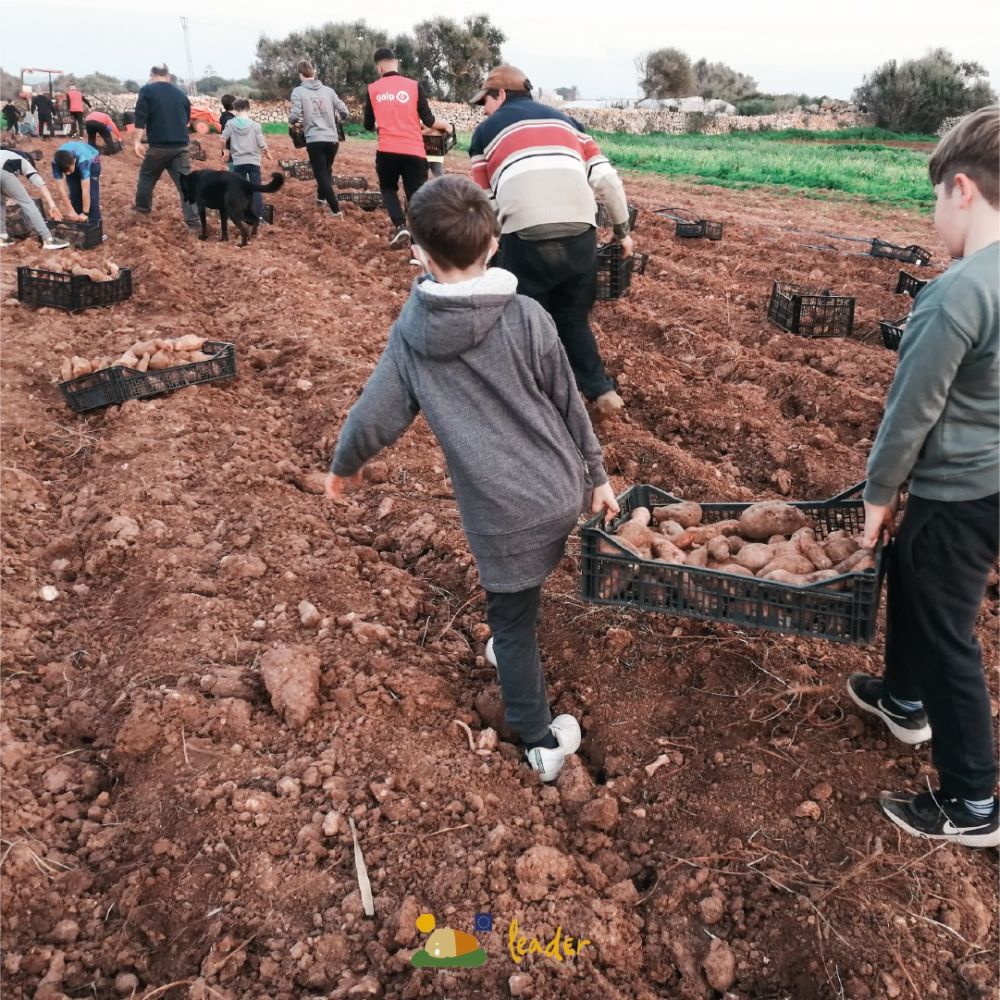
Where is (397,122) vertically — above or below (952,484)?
above

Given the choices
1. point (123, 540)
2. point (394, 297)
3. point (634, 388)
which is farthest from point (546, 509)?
point (394, 297)

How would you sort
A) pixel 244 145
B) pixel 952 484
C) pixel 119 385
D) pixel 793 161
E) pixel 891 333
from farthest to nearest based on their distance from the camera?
pixel 793 161
pixel 244 145
pixel 891 333
pixel 119 385
pixel 952 484

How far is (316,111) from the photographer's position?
948cm

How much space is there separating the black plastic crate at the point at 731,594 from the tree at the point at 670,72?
4846 cm

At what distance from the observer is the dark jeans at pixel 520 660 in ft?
8.20

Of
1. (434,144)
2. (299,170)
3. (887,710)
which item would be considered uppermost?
(434,144)

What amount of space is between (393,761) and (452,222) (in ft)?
5.31

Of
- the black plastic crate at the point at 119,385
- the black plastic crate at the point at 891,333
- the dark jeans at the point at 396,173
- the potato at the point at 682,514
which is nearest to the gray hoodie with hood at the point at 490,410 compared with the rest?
the potato at the point at 682,514

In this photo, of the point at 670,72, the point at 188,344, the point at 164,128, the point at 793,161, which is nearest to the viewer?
the point at 188,344

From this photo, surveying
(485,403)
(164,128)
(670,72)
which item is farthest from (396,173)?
(670,72)

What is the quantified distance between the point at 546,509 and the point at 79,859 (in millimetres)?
1655

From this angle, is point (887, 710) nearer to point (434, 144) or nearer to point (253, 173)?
point (434, 144)

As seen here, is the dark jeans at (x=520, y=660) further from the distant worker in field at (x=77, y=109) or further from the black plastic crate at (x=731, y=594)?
the distant worker in field at (x=77, y=109)

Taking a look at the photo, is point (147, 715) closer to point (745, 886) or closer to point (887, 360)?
point (745, 886)
